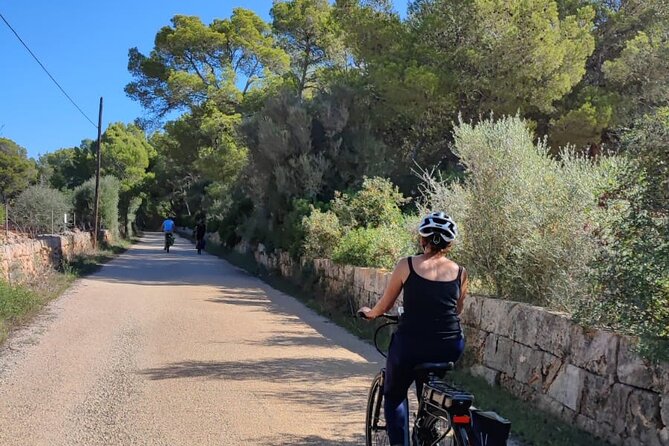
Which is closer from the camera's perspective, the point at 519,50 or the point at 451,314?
the point at 451,314

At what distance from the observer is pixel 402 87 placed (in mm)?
18453

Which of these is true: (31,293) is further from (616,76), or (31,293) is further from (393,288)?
(616,76)

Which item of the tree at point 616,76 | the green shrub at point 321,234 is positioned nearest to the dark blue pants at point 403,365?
the green shrub at point 321,234

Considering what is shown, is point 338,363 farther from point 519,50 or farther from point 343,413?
point 519,50

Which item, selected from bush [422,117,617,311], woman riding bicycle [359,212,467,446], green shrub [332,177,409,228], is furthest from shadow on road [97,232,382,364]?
woman riding bicycle [359,212,467,446]

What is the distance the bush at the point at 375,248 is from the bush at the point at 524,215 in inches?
96.2

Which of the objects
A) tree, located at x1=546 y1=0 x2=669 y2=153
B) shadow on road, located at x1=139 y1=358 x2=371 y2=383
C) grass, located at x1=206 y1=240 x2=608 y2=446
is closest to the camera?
grass, located at x1=206 y1=240 x2=608 y2=446

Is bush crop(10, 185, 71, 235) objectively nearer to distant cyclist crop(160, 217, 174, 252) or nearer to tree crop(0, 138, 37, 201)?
distant cyclist crop(160, 217, 174, 252)

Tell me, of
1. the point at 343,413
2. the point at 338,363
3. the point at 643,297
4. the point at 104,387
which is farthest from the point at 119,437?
the point at 643,297

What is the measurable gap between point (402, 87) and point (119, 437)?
14807 mm

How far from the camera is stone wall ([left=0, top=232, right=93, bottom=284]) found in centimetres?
1234

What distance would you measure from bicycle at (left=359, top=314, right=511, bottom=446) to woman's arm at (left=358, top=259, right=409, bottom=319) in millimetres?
85

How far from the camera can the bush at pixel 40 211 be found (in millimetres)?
27031

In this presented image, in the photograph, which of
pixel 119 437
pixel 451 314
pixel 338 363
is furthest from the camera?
pixel 338 363
